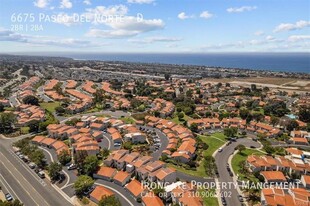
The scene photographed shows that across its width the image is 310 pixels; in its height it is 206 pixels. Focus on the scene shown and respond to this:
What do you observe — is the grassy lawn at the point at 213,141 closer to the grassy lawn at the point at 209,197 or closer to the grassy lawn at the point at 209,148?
the grassy lawn at the point at 209,148

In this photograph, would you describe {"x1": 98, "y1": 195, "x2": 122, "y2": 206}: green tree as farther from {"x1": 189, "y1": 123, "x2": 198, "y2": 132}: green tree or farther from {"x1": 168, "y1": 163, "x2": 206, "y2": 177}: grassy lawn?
{"x1": 189, "y1": 123, "x2": 198, "y2": 132}: green tree

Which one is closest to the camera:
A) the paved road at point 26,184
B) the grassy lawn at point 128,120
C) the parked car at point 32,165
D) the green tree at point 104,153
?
the paved road at point 26,184

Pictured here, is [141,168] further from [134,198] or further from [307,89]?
[307,89]

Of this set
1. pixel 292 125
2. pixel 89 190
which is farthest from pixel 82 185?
pixel 292 125

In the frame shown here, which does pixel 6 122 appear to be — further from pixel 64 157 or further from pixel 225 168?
pixel 225 168

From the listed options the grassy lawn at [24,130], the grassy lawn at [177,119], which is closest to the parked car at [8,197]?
the grassy lawn at [24,130]

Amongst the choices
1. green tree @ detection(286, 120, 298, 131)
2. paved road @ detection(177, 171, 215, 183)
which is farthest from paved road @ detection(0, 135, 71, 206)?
green tree @ detection(286, 120, 298, 131)
